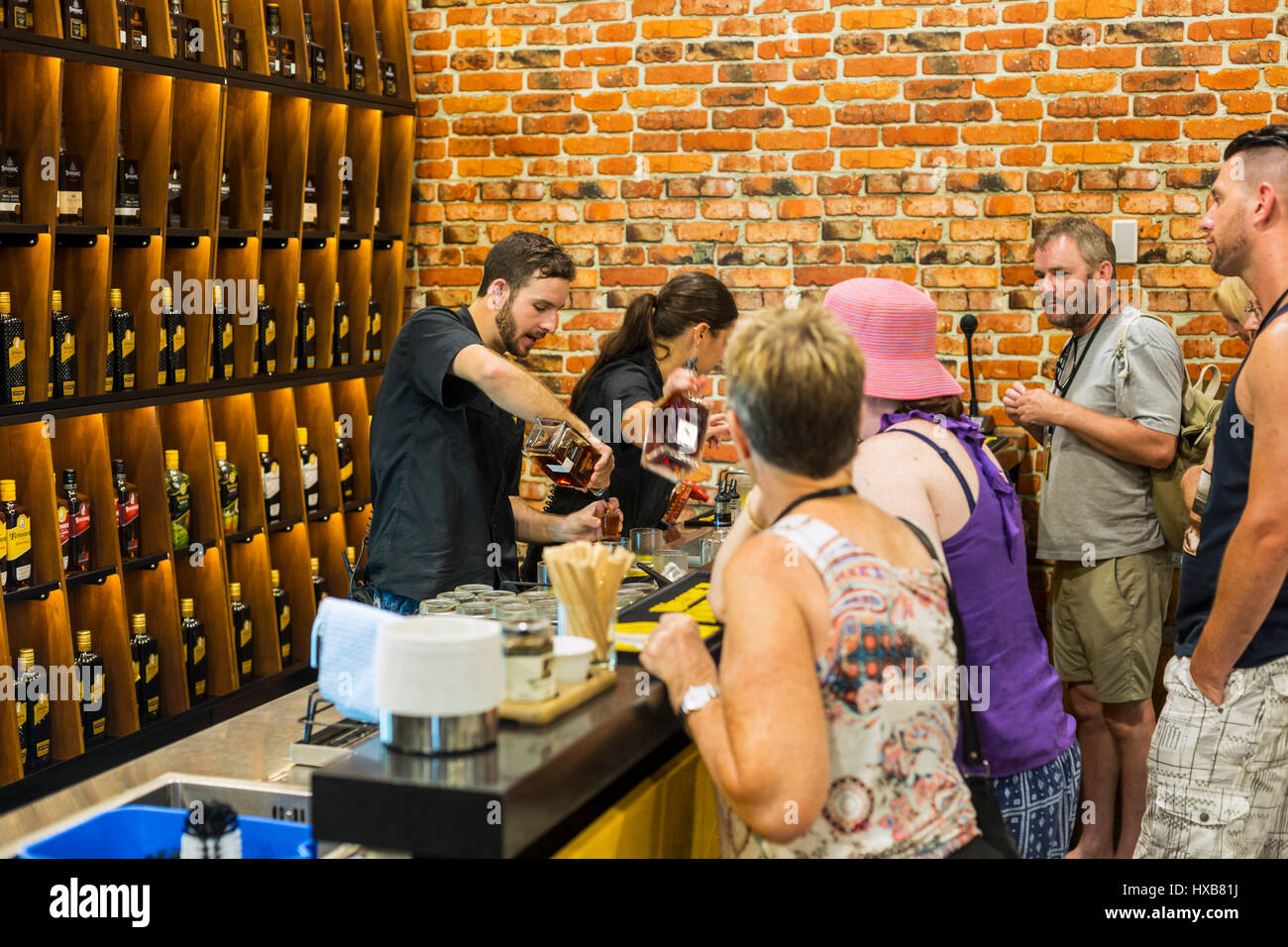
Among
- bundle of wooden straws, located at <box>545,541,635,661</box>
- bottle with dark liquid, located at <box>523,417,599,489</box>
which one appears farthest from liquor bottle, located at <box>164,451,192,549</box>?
bundle of wooden straws, located at <box>545,541,635,661</box>

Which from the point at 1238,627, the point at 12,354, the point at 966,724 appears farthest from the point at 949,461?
the point at 12,354

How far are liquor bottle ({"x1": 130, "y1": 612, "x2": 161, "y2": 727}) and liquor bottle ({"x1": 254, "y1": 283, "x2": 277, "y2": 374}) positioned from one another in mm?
991

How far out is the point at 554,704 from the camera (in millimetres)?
1643

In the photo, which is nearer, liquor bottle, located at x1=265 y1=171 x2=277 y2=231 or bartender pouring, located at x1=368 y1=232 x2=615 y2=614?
bartender pouring, located at x1=368 y1=232 x2=615 y2=614

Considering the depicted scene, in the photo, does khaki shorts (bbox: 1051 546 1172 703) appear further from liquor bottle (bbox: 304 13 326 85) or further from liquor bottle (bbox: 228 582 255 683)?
liquor bottle (bbox: 304 13 326 85)

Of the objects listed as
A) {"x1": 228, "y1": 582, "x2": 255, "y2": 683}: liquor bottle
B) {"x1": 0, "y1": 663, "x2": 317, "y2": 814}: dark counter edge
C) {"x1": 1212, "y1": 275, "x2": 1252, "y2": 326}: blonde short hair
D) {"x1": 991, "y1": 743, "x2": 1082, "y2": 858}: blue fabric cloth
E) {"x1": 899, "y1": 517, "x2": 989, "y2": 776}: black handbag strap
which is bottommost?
{"x1": 0, "y1": 663, "x2": 317, "y2": 814}: dark counter edge

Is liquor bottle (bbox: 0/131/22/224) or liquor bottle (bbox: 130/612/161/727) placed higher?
liquor bottle (bbox: 0/131/22/224)

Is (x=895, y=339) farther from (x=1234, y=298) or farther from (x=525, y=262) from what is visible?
(x=1234, y=298)

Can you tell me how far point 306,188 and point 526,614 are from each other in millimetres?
3089

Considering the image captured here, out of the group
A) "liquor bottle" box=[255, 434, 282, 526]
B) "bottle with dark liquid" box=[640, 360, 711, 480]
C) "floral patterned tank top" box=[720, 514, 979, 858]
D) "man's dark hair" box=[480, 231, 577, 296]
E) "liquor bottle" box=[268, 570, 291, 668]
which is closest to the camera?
"floral patterned tank top" box=[720, 514, 979, 858]

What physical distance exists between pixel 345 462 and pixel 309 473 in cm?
23

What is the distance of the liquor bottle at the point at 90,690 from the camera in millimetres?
3703

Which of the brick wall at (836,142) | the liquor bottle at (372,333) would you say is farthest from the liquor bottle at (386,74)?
the liquor bottle at (372,333)

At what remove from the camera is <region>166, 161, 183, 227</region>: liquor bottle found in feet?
13.3
